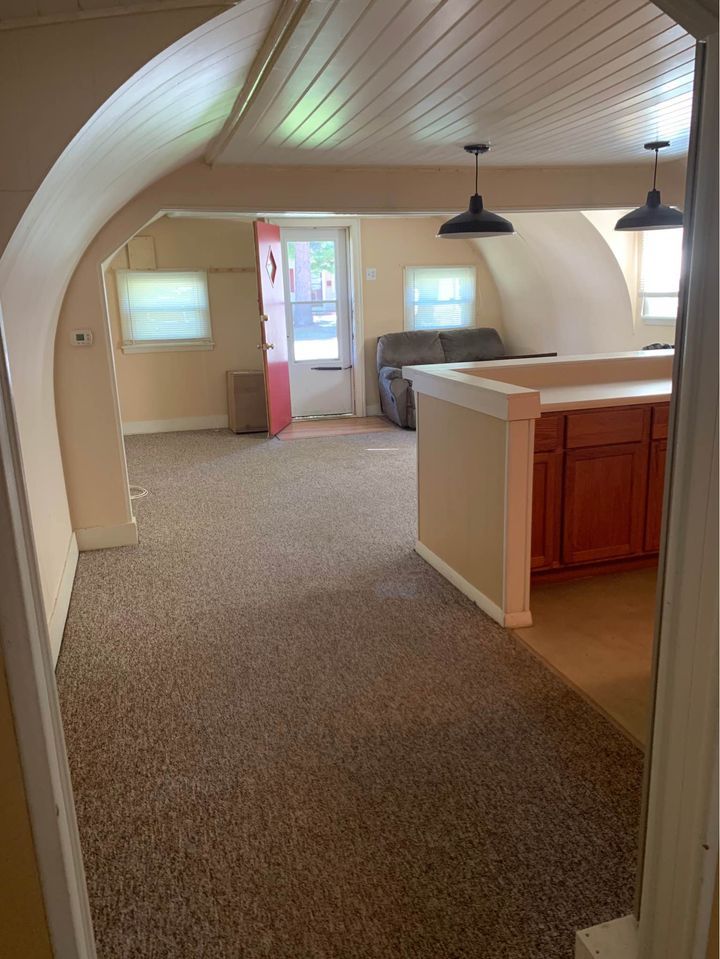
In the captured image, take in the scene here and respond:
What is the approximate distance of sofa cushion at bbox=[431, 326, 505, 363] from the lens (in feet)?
25.2

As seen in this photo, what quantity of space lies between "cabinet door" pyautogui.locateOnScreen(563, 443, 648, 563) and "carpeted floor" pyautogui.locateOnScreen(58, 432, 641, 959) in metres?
0.65

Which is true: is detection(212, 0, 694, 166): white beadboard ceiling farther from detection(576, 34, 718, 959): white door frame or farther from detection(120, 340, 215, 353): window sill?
detection(120, 340, 215, 353): window sill

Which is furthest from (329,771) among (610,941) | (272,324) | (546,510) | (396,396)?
(396,396)

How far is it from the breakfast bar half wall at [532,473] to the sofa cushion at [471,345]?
13.2ft

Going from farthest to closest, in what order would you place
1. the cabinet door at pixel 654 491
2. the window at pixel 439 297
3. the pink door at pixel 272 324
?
the window at pixel 439 297, the pink door at pixel 272 324, the cabinet door at pixel 654 491

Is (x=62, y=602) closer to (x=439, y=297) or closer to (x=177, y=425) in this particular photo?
(x=177, y=425)

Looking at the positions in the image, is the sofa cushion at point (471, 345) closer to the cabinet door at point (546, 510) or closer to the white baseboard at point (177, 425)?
the white baseboard at point (177, 425)

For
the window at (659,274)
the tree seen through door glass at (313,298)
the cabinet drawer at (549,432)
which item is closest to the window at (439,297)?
the tree seen through door glass at (313,298)

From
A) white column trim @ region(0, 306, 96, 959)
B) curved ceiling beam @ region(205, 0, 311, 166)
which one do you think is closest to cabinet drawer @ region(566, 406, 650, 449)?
curved ceiling beam @ region(205, 0, 311, 166)

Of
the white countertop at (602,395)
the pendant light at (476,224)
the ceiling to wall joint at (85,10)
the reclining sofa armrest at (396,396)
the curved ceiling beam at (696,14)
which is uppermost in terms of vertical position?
the ceiling to wall joint at (85,10)

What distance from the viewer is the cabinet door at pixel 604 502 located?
3.22 meters

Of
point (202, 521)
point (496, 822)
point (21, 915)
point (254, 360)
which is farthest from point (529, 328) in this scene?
point (21, 915)

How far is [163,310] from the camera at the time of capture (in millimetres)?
7223

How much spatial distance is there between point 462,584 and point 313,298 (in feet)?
16.6
